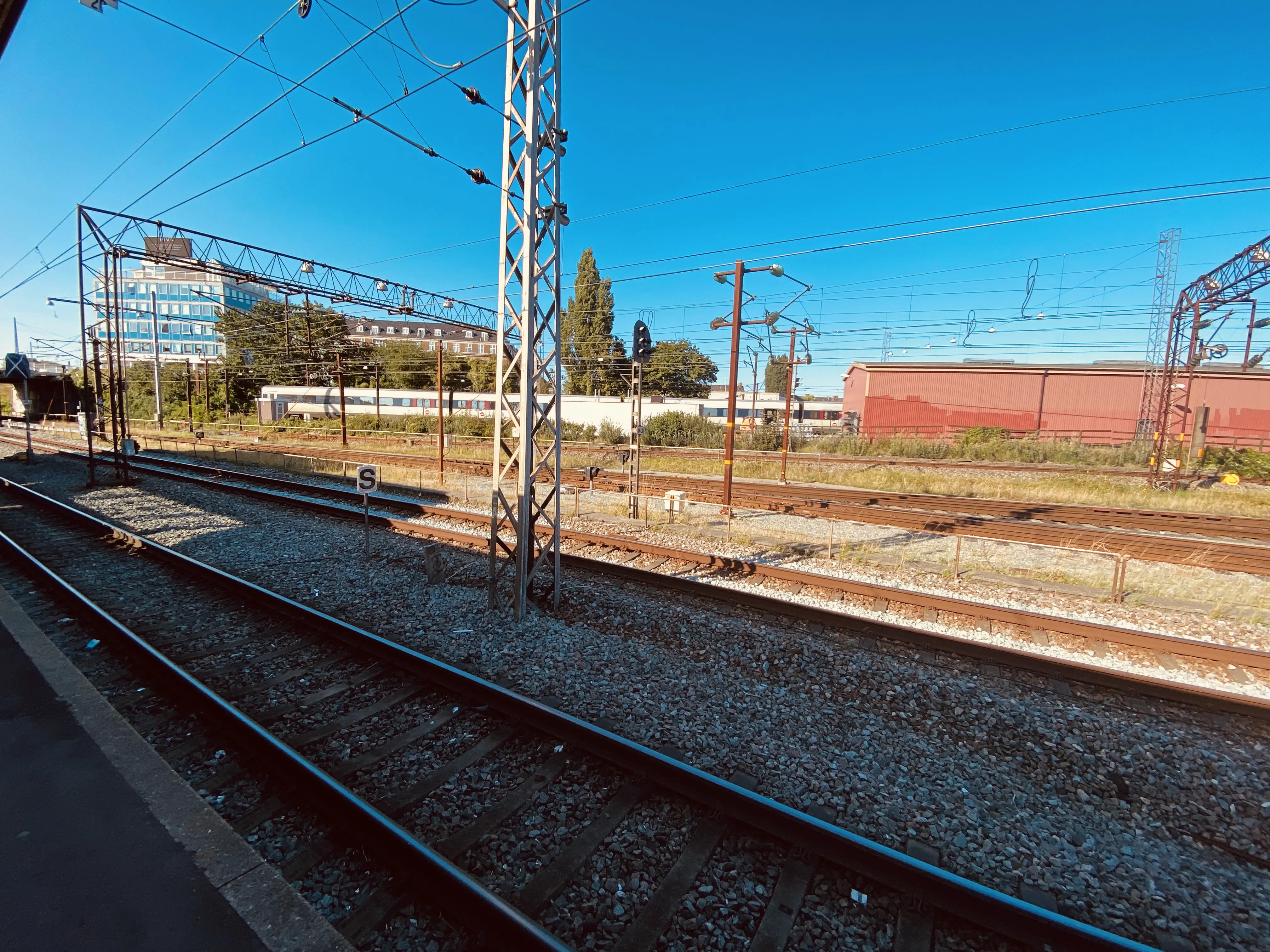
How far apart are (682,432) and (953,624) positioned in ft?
99.5

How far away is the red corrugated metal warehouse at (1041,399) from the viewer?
133 feet

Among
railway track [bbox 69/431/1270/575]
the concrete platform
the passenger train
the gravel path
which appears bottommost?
the gravel path

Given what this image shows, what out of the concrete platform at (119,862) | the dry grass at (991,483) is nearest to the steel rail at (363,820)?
the concrete platform at (119,862)

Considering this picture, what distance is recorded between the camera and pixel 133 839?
3.28m

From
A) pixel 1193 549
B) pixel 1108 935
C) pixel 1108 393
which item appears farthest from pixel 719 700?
pixel 1108 393

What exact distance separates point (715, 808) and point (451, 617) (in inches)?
184

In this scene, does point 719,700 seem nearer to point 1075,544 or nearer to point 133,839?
point 133,839

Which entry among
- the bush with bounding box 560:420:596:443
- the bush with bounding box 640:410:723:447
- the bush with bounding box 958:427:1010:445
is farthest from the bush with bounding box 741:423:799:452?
the bush with bounding box 560:420:596:443

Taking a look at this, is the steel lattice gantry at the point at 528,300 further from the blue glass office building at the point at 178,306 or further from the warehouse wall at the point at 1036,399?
the blue glass office building at the point at 178,306

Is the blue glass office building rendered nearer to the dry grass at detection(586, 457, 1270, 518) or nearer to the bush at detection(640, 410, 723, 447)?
the bush at detection(640, 410, 723, 447)

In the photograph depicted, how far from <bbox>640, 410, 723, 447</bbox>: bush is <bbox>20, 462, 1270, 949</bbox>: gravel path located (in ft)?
94.6

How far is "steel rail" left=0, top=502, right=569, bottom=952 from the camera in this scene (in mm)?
2732

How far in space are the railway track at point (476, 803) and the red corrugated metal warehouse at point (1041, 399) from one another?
43.2 m

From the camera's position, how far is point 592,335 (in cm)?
5597
